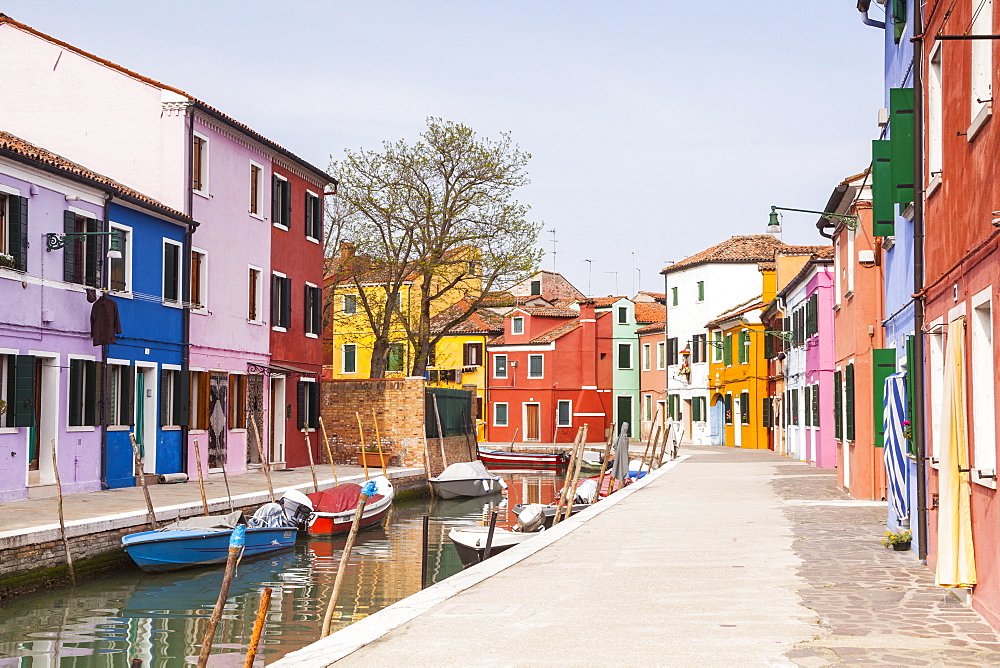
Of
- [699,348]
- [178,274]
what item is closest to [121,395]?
[178,274]

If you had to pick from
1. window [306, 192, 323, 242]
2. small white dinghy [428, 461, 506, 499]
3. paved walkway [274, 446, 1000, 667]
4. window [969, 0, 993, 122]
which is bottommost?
small white dinghy [428, 461, 506, 499]

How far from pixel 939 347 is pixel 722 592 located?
10.7 ft

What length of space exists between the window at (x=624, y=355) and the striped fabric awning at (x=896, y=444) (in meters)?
49.1

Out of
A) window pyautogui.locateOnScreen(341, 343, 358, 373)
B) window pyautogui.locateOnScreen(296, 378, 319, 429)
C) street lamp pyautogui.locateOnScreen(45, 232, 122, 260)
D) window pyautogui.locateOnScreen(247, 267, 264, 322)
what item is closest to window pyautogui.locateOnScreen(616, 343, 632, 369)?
window pyautogui.locateOnScreen(341, 343, 358, 373)

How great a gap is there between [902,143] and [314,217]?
23662 mm

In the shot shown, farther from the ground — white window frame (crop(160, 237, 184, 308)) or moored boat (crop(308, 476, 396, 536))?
white window frame (crop(160, 237, 184, 308))

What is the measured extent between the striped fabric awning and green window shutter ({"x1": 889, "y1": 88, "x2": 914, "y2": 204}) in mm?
2282

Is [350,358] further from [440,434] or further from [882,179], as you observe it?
[882,179]

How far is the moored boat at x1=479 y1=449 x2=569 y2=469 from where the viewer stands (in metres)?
44.6

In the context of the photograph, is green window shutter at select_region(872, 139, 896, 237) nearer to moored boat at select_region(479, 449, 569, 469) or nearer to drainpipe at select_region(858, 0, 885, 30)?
drainpipe at select_region(858, 0, 885, 30)

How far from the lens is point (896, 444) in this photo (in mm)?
13984

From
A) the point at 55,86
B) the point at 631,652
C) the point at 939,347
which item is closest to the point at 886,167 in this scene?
the point at 939,347

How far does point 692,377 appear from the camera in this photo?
2223 inches

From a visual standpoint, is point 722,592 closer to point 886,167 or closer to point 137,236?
point 886,167
